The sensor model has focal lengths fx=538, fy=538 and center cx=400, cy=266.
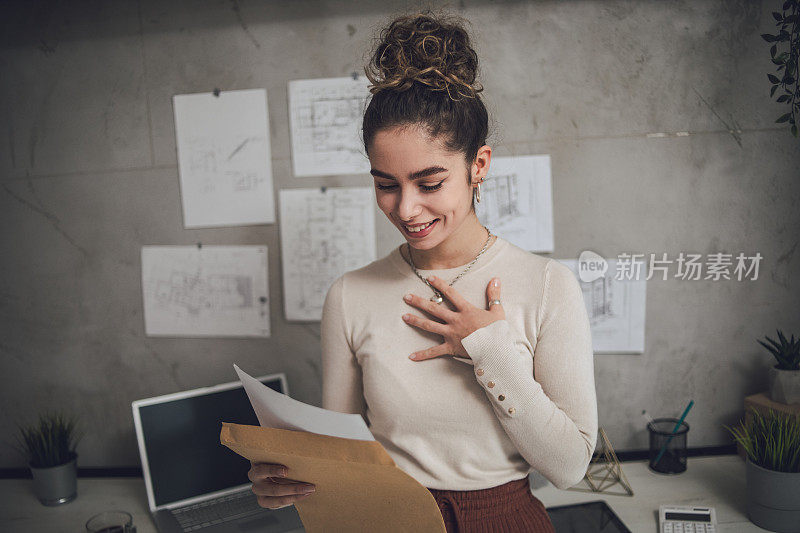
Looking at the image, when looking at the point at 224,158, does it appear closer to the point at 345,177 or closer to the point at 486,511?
the point at 345,177

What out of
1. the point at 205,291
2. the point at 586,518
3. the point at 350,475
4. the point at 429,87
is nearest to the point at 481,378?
the point at 350,475

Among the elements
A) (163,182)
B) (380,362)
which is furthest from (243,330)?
(380,362)

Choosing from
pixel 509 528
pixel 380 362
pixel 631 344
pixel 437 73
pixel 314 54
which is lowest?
pixel 509 528

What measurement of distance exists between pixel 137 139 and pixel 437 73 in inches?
42.5

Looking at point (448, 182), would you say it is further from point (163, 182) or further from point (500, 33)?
point (163, 182)

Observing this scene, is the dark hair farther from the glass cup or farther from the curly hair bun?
the glass cup

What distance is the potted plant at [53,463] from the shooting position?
4.92 feet

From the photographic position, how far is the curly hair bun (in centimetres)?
89

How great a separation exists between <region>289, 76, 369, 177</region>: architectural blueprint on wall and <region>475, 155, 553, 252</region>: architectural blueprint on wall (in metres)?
0.36

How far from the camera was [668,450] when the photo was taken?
1.47m

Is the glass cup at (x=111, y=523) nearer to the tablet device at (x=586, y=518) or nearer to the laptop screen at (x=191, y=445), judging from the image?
the laptop screen at (x=191, y=445)

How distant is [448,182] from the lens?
89 cm

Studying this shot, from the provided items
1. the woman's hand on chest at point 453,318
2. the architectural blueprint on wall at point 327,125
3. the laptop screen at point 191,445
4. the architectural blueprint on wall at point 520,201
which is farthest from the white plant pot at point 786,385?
the laptop screen at point 191,445

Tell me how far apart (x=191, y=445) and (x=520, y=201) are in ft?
3.69
